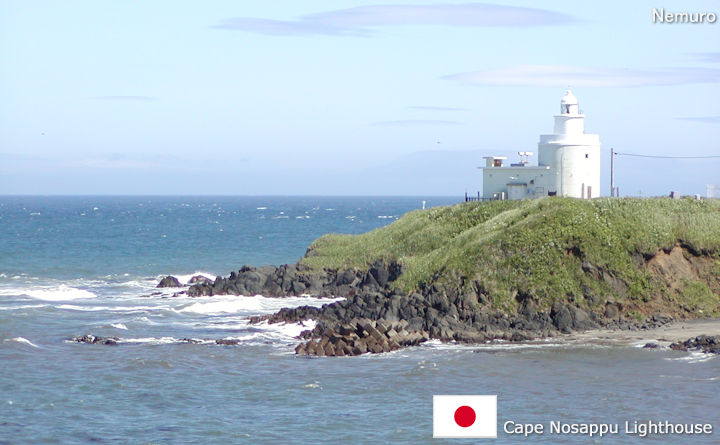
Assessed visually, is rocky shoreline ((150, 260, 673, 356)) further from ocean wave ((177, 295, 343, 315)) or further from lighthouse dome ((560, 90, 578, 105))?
lighthouse dome ((560, 90, 578, 105))

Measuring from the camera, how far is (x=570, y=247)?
39.8m

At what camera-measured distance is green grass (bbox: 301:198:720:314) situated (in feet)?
125

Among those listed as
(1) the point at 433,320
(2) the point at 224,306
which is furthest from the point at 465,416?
(2) the point at 224,306

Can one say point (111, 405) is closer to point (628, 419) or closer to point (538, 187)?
point (628, 419)

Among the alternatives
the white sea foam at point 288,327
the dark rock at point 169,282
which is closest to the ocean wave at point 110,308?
the white sea foam at point 288,327

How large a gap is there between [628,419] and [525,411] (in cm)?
272

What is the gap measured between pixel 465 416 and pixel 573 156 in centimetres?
3569

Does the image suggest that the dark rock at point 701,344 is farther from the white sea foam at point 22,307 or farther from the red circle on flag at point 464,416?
the white sea foam at point 22,307

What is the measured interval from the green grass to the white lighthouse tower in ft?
30.5

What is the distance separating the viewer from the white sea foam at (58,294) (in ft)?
166

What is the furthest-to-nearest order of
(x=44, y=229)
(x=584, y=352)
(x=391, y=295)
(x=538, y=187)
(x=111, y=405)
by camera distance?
(x=44, y=229), (x=538, y=187), (x=391, y=295), (x=584, y=352), (x=111, y=405)

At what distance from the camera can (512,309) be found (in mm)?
36938

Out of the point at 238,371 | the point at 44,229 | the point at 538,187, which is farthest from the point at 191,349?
the point at 44,229

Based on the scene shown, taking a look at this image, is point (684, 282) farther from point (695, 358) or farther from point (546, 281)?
point (695, 358)
